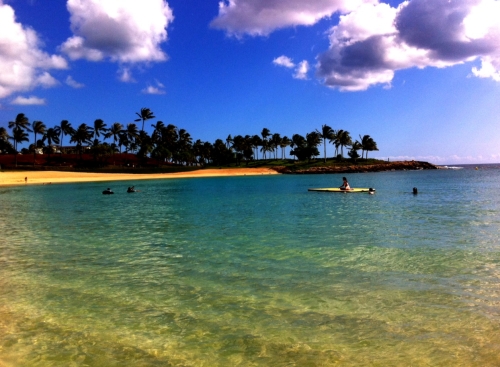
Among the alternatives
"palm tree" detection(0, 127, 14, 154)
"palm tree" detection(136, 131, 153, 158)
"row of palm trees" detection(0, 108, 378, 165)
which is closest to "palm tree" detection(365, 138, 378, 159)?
"row of palm trees" detection(0, 108, 378, 165)

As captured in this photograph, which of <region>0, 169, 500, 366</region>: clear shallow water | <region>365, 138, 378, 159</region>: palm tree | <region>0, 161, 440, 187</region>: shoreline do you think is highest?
<region>365, 138, 378, 159</region>: palm tree

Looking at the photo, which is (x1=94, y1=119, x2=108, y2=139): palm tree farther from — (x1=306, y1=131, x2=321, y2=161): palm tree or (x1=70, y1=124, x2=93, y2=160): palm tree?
(x1=306, y1=131, x2=321, y2=161): palm tree

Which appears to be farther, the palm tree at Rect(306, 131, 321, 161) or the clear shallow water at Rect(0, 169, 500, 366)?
the palm tree at Rect(306, 131, 321, 161)

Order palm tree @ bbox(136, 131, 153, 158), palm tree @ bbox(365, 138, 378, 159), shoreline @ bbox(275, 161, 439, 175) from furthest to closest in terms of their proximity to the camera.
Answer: palm tree @ bbox(365, 138, 378, 159) < shoreline @ bbox(275, 161, 439, 175) < palm tree @ bbox(136, 131, 153, 158)

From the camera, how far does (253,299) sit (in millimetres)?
10078

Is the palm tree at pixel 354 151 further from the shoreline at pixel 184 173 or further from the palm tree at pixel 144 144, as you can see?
the palm tree at pixel 144 144

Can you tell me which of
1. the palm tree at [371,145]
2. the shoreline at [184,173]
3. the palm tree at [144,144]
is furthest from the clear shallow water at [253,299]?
the palm tree at [371,145]

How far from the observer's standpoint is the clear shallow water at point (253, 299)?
23.5 ft

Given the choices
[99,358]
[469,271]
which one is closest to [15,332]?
[99,358]

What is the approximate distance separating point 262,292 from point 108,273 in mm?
5876

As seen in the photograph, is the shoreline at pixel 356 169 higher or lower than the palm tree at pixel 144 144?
lower

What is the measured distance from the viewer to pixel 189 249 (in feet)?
55.6

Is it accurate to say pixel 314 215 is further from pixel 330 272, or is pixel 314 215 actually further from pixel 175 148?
pixel 175 148

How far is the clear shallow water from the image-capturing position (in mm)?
7156
